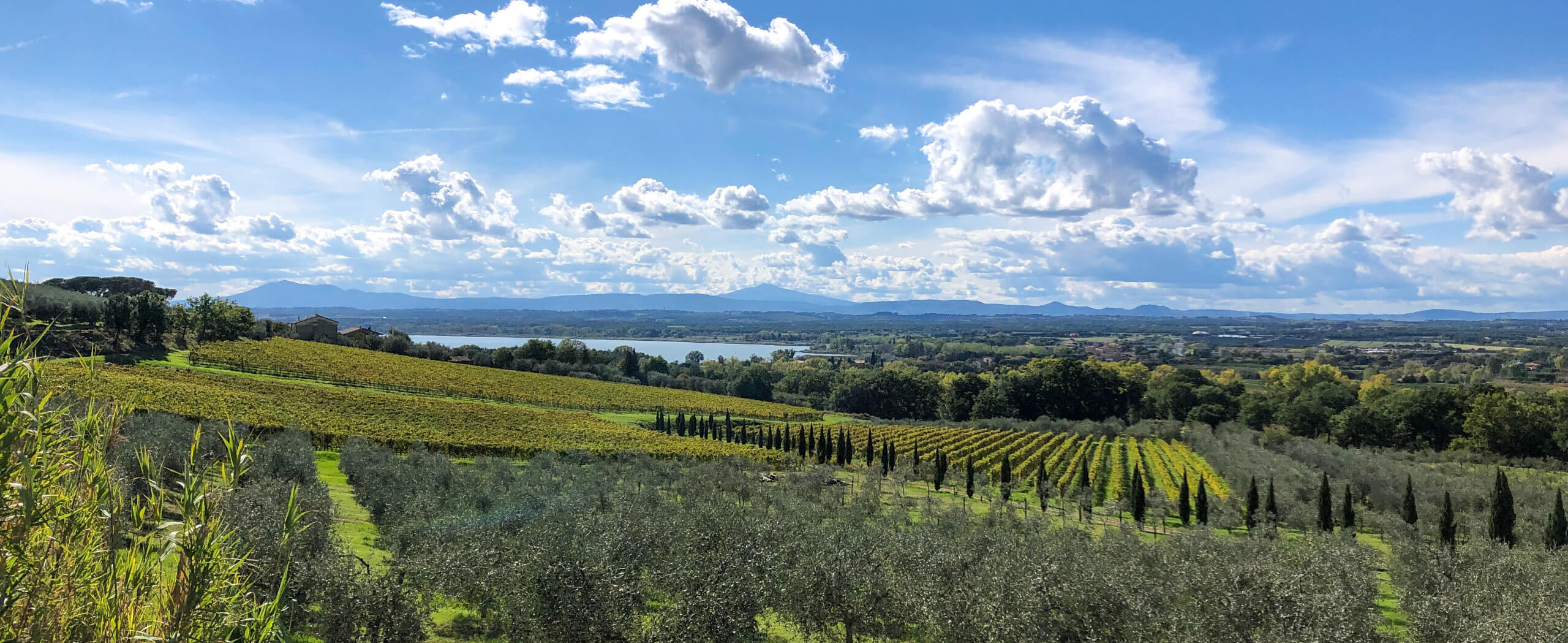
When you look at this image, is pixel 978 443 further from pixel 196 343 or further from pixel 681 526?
pixel 196 343

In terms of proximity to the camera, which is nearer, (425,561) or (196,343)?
(425,561)

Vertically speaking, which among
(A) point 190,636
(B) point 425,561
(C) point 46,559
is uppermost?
(C) point 46,559

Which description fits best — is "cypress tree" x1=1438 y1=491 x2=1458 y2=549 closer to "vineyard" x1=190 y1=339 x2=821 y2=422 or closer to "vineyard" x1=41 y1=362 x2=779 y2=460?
"vineyard" x1=41 y1=362 x2=779 y2=460

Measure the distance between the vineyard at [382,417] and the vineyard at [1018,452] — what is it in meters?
8.20

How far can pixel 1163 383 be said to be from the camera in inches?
4419

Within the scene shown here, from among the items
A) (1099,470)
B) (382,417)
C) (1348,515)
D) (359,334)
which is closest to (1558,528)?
(1348,515)

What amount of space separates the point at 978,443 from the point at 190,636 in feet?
246

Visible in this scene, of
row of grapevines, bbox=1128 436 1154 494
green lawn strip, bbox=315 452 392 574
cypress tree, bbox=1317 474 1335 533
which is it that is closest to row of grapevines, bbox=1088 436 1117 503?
row of grapevines, bbox=1128 436 1154 494

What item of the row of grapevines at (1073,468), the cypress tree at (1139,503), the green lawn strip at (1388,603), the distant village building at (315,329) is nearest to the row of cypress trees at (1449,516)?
the green lawn strip at (1388,603)

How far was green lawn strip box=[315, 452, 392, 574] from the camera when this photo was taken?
23.5m

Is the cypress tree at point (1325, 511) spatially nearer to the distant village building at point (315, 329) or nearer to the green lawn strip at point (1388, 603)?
the green lawn strip at point (1388, 603)

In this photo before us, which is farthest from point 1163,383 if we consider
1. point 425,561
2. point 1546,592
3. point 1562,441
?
point 425,561

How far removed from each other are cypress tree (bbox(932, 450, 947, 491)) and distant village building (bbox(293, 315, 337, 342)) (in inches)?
3486

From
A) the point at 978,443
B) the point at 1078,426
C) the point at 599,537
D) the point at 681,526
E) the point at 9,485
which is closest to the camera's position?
the point at 9,485
